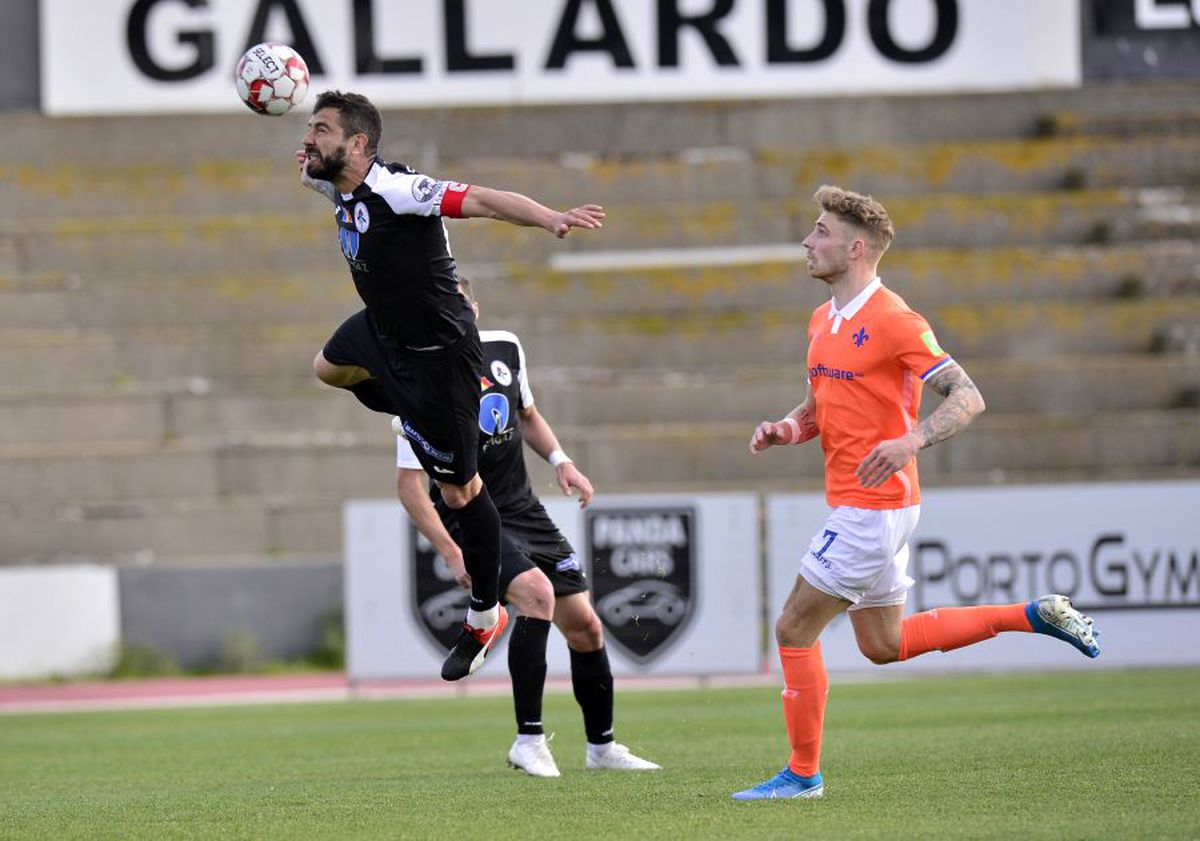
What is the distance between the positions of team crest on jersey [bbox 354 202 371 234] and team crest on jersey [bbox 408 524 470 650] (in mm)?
6898

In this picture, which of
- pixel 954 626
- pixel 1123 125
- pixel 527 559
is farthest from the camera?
pixel 1123 125

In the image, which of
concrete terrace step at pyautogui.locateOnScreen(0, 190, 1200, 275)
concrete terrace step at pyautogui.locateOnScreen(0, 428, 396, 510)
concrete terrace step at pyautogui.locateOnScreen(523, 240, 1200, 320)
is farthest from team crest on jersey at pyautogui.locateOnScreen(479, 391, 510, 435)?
concrete terrace step at pyautogui.locateOnScreen(0, 190, 1200, 275)

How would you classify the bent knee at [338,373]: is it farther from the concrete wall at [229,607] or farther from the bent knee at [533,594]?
the concrete wall at [229,607]

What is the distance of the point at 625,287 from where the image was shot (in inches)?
796

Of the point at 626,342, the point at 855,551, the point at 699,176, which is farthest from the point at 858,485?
the point at 699,176

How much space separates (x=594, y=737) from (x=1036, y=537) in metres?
6.60

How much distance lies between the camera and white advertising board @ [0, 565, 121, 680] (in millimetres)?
16281

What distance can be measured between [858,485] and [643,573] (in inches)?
288

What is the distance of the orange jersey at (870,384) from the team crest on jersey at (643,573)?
714cm

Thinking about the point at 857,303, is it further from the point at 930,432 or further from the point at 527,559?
the point at 527,559

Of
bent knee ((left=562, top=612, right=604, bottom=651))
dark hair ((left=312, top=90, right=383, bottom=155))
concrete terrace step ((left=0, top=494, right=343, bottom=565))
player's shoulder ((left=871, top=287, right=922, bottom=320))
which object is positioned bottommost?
concrete terrace step ((left=0, top=494, right=343, bottom=565))

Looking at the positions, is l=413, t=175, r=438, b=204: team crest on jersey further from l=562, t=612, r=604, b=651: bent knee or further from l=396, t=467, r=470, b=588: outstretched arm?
l=562, t=612, r=604, b=651: bent knee

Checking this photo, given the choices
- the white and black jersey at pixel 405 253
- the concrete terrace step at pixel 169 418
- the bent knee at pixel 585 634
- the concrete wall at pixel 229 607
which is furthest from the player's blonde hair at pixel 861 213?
the concrete terrace step at pixel 169 418

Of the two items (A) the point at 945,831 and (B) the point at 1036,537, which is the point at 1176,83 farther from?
(A) the point at 945,831
